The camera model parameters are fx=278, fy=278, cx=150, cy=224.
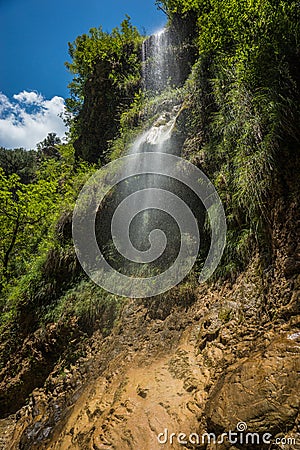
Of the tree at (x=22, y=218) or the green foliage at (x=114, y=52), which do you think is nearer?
the tree at (x=22, y=218)

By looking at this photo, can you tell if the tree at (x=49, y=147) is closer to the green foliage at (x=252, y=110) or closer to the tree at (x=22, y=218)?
the tree at (x=22, y=218)

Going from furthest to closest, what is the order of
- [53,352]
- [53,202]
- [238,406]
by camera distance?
[53,202] → [53,352] → [238,406]

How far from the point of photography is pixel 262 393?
7.26 feet

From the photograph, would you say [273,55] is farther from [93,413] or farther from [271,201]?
[93,413]

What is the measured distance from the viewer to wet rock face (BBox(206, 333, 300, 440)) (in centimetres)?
205

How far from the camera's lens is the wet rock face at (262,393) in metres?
2.05

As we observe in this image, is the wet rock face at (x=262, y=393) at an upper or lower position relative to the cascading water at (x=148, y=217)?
lower

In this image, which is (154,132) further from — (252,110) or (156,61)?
(156,61)

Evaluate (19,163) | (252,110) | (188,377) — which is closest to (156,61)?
(252,110)

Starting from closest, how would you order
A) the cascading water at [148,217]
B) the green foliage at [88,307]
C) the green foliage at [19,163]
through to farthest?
the cascading water at [148,217]
the green foliage at [88,307]
the green foliage at [19,163]

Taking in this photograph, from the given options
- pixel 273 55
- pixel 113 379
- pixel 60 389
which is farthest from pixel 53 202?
pixel 273 55

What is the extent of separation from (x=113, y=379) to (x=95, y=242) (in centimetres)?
407

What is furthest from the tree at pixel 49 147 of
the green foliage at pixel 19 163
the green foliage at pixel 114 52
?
the green foliage at pixel 114 52

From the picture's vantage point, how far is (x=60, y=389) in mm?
5555
